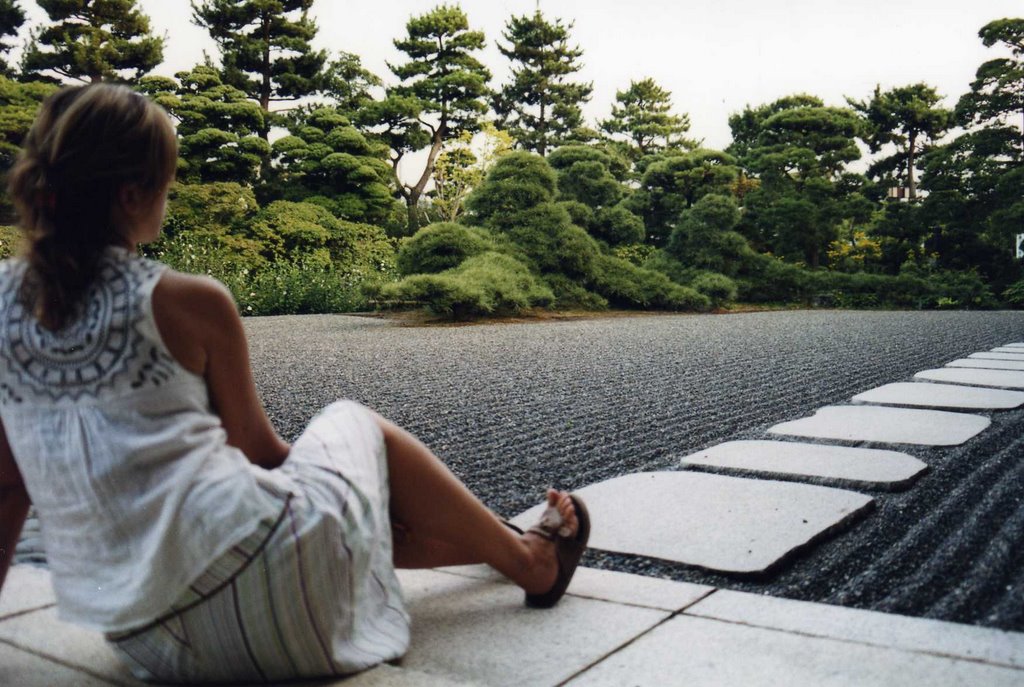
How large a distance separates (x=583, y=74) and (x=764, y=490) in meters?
17.1

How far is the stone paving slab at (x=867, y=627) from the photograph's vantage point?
3.36 ft

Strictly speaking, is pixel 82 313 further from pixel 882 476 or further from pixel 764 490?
pixel 882 476

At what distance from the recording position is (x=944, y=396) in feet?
9.96

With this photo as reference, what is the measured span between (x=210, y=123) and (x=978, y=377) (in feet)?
33.7

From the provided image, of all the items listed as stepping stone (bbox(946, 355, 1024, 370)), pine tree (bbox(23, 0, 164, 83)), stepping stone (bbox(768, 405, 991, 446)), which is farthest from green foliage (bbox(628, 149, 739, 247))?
stepping stone (bbox(768, 405, 991, 446))

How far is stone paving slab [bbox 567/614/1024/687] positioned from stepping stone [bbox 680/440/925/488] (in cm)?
90

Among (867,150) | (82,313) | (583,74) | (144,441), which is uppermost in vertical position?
(583,74)

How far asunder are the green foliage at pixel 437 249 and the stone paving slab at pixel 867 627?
23.3 ft

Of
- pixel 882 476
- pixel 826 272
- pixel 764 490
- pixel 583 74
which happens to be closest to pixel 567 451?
pixel 764 490

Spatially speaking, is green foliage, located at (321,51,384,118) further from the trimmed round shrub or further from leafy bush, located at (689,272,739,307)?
leafy bush, located at (689,272,739,307)

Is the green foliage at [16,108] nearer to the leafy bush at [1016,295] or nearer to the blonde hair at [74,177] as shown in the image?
the blonde hair at [74,177]

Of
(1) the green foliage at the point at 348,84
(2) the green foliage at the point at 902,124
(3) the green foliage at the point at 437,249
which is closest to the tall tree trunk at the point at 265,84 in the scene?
(1) the green foliage at the point at 348,84

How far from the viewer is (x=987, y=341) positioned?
5586 millimetres

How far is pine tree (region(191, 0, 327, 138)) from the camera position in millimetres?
11781
